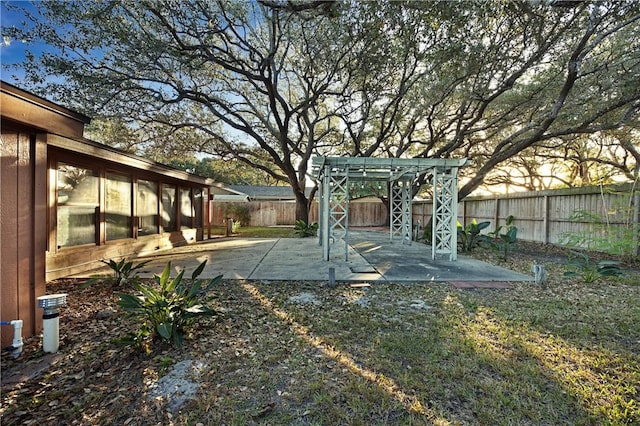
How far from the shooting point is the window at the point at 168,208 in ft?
28.6

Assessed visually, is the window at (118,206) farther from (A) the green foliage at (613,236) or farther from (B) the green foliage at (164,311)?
(A) the green foliage at (613,236)

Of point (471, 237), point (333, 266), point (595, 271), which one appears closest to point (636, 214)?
point (595, 271)

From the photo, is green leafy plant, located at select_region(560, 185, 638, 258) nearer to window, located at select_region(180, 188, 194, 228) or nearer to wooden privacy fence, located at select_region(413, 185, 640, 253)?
wooden privacy fence, located at select_region(413, 185, 640, 253)

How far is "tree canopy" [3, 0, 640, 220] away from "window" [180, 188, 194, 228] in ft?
8.95

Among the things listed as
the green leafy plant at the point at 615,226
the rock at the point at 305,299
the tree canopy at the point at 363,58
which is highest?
Result: the tree canopy at the point at 363,58

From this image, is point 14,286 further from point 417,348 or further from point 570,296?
point 570,296

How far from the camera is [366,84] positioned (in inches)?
363

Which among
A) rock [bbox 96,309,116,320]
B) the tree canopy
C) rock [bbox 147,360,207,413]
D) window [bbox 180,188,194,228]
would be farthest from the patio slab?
the tree canopy

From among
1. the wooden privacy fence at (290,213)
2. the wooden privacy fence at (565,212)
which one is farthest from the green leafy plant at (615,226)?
the wooden privacy fence at (290,213)

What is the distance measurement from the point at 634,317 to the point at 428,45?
275 inches

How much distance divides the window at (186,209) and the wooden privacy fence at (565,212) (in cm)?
1057

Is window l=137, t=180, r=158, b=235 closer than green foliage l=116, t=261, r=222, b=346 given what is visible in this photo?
No

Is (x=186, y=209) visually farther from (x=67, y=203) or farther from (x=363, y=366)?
(x=363, y=366)

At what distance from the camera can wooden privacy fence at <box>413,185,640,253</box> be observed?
20.4 ft
